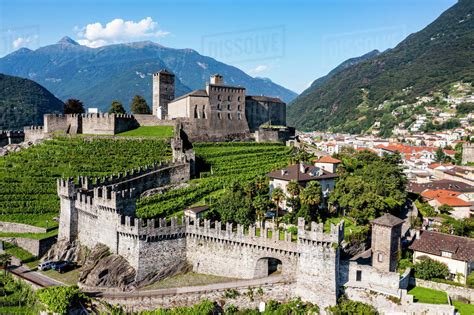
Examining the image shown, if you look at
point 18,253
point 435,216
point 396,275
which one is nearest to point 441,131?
point 435,216

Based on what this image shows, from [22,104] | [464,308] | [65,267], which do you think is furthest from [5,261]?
[22,104]

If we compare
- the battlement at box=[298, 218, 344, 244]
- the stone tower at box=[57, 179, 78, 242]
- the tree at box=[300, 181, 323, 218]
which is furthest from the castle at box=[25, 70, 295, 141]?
the battlement at box=[298, 218, 344, 244]

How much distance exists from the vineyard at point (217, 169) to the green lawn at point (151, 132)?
216 inches

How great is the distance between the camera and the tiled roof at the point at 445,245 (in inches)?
1547

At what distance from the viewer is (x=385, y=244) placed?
37.7 m

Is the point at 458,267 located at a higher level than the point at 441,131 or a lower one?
lower

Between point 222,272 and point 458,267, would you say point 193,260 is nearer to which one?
point 222,272

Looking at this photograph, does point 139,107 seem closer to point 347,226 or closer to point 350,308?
point 347,226

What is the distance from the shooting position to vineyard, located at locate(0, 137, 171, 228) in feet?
167

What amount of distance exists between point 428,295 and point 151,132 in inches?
1991

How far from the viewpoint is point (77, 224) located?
4384 centimetres

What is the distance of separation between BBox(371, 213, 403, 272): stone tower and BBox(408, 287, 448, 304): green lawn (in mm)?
2676

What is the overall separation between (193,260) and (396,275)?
16642mm

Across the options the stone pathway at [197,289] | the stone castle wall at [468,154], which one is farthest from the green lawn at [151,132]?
the stone castle wall at [468,154]
